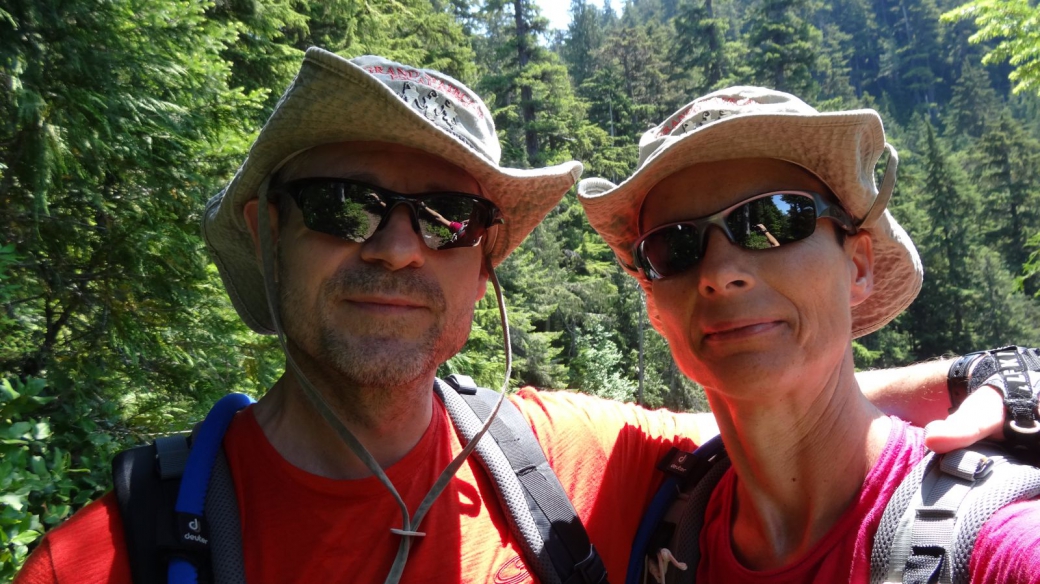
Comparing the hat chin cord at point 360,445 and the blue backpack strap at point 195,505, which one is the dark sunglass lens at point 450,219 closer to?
the hat chin cord at point 360,445

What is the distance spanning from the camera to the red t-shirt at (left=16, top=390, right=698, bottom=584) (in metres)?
1.75

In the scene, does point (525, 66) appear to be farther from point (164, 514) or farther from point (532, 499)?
point (164, 514)

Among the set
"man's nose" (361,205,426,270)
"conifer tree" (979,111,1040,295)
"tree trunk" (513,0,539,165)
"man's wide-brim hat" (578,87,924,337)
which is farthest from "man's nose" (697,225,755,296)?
"conifer tree" (979,111,1040,295)

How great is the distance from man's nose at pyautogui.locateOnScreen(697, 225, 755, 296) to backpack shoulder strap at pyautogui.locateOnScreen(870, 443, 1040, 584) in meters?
0.64

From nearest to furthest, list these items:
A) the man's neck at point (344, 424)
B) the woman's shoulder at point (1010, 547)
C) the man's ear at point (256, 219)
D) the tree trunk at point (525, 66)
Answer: the woman's shoulder at point (1010, 547) < the man's neck at point (344, 424) < the man's ear at point (256, 219) < the tree trunk at point (525, 66)

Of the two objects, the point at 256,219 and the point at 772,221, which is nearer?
the point at 772,221

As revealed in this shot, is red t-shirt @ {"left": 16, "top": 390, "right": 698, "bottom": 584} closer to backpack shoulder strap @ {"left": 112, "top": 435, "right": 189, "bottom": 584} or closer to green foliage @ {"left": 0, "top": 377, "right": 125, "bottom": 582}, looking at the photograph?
backpack shoulder strap @ {"left": 112, "top": 435, "right": 189, "bottom": 584}

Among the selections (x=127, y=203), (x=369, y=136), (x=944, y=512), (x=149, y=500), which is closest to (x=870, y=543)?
(x=944, y=512)

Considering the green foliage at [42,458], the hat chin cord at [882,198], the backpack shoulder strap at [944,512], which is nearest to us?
the backpack shoulder strap at [944,512]

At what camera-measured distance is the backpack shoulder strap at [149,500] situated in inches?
66.0

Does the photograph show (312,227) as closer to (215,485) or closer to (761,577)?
(215,485)

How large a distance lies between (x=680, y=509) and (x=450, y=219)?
121 centimetres

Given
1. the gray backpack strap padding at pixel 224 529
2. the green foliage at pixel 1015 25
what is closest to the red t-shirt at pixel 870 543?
the gray backpack strap padding at pixel 224 529

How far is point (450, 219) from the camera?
2117 millimetres
